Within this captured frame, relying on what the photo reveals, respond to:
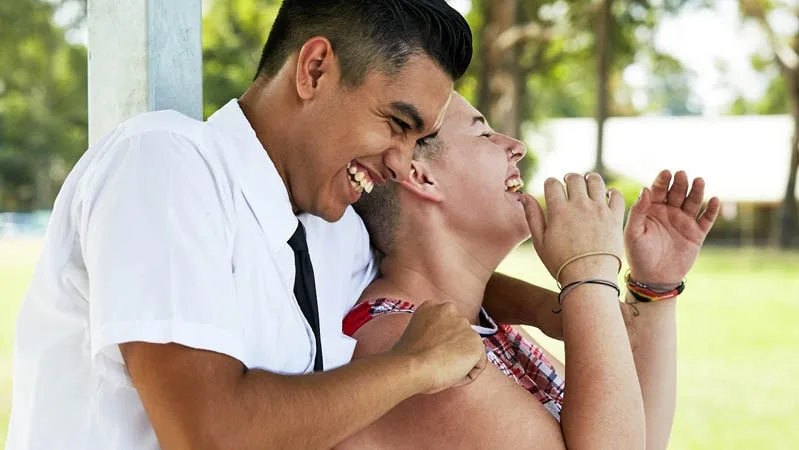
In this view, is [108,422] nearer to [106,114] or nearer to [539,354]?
[106,114]

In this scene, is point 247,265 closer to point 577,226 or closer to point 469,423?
point 469,423

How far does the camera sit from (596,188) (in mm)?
1848

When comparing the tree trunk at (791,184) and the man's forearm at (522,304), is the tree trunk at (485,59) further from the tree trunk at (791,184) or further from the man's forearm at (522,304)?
the man's forearm at (522,304)

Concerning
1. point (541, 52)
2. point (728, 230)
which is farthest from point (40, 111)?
point (728, 230)

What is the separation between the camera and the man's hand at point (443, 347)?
56.7 inches

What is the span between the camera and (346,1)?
1600 millimetres

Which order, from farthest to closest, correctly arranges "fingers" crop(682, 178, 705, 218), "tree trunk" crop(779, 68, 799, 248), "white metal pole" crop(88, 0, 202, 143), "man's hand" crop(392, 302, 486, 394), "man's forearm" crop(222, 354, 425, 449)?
"tree trunk" crop(779, 68, 799, 248)
"fingers" crop(682, 178, 705, 218)
"white metal pole" crop(88, 0, 202, 143)
"man's hand" crop(392, 302, 486, 394)
"man's forearm" crop(222, 354, 425, 449)

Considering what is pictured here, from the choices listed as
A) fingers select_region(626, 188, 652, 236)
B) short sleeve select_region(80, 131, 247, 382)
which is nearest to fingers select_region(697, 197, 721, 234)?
fingers select_region(626, 188, 652, 236)

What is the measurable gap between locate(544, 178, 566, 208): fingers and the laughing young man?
0.31 m

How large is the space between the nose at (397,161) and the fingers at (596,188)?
38cm

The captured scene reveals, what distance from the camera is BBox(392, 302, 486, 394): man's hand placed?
1440 millimetres

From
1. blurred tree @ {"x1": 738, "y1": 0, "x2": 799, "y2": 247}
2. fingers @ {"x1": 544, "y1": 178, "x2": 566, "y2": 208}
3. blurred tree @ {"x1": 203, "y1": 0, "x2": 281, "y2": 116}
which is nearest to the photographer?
fingers @ {"x1": 544, "y1": 178, "x2": 566, "y2": 208}

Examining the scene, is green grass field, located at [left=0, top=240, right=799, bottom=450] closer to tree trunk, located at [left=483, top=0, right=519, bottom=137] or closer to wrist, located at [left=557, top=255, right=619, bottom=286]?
tree trunk, located at [left=483, top=0, right=519, bottom=137]

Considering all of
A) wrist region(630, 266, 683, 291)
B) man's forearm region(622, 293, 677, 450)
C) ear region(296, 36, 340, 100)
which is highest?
ear region(296, 36, 340, 100)
